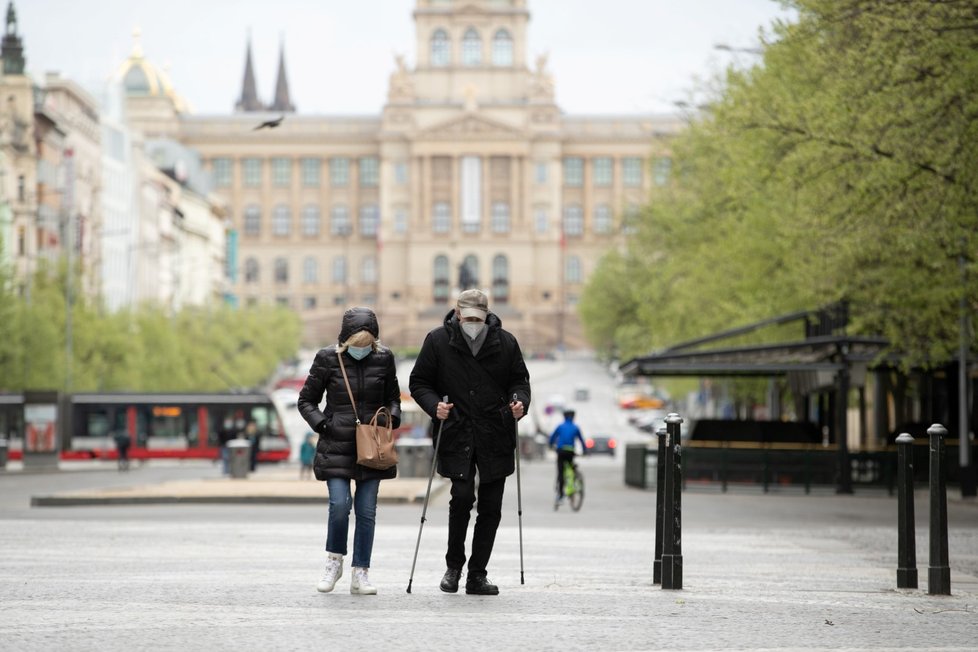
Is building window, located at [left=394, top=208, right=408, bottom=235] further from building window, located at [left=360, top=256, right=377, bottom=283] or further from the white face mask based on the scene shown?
the white face mask

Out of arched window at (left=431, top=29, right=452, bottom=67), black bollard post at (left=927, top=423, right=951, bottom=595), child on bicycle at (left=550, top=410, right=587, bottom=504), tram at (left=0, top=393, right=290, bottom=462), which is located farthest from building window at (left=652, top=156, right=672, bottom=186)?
arched window at (left=431, top=29, right=452, bottom=67)

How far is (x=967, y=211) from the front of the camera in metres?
27.1

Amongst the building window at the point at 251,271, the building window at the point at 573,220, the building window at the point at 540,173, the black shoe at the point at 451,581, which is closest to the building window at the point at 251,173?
the building window at the point at 251,271

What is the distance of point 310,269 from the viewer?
195 metres

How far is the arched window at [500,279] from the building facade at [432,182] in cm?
14

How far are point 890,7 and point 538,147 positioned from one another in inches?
6553

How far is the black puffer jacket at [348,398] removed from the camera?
13.0 m

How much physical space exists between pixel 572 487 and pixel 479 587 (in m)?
18.5

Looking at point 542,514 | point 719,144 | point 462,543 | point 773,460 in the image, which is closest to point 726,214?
point 719,144

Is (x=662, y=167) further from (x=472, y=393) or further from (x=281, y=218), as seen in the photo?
(x=281, y=218)

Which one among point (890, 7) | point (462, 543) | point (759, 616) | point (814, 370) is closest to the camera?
point (759, 616)

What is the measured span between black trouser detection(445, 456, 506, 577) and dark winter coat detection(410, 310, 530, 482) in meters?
0.11

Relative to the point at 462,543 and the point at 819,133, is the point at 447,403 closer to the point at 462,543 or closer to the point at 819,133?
the point at 462,543

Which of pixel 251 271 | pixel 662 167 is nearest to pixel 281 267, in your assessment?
pixel 251 271
